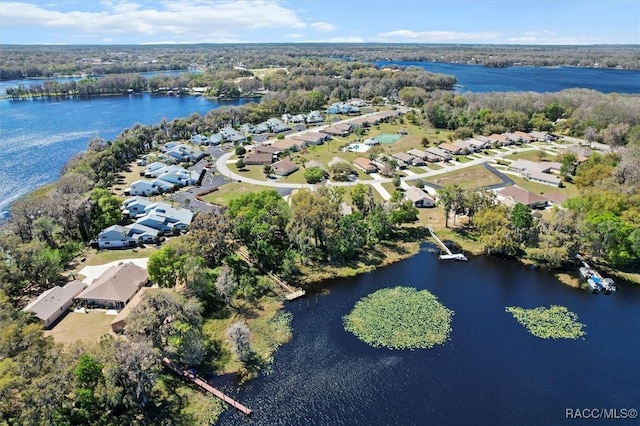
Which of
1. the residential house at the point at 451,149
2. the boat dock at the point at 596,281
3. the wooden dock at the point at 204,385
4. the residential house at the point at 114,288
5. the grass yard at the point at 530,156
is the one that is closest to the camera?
the wooden dock at the point at 204,385

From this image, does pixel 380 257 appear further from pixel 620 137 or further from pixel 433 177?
pixel 620 137

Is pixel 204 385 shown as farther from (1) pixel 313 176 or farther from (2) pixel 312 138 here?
(2) pixel 312 138

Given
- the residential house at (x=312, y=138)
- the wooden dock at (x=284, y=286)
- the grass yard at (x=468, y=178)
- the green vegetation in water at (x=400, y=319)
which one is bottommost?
the green vegetation in water at (x=400, y=319)

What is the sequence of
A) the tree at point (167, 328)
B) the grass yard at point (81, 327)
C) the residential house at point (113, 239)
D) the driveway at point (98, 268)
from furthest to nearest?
1. the residential house at point (113, 239)
2. the driveway at point (98, 268)
3. the grass yard at point (81, 327)
4. the tree at point (167, 328)

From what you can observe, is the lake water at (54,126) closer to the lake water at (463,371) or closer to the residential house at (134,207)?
the residential house at (134,207)

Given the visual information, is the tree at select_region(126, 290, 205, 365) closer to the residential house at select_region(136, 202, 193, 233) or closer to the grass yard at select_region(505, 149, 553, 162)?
the residential house at select_region(136, 202, 193, 233)

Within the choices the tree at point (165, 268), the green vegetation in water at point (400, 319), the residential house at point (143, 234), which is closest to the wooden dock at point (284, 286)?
the green vegetation in water at point (400, 319)

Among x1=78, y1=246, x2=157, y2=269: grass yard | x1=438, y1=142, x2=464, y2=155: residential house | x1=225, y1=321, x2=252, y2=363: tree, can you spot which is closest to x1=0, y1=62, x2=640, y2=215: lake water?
x1=78, y1=246, x2=157, y2=269: grass yard
